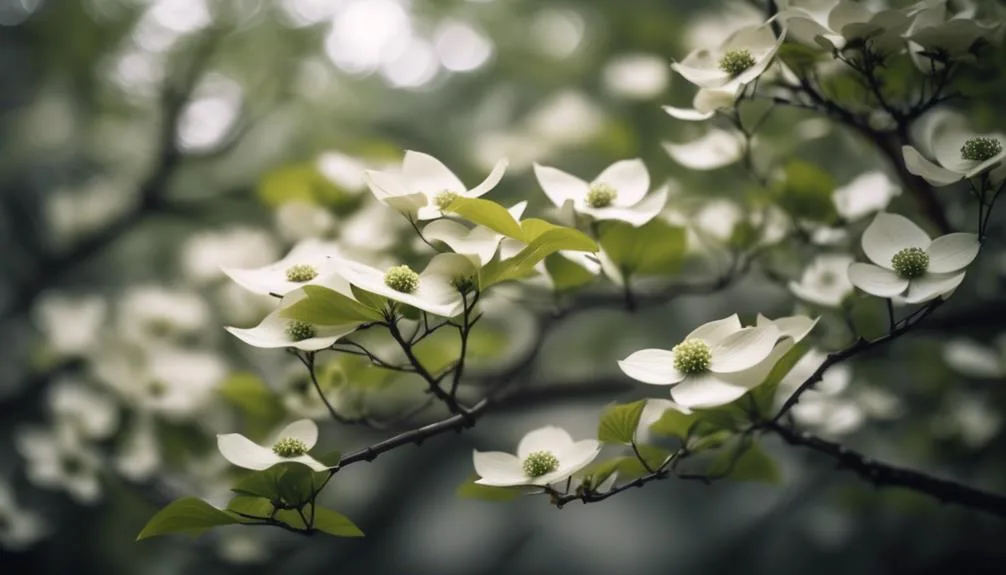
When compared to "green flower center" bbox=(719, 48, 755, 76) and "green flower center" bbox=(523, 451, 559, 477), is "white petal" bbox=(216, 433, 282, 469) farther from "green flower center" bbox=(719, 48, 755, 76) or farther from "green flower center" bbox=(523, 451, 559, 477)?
"green flower center" bbox=(719, 48, 755, 76)

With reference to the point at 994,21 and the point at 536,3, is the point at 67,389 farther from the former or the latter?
the point at 536,3

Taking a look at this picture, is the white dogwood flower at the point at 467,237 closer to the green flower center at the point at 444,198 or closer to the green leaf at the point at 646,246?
the green flower center at the point at 444,198

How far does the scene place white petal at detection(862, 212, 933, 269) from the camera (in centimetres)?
57

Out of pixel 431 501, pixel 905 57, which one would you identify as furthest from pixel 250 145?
pixel 905 57

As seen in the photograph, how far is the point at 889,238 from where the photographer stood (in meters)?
0.58

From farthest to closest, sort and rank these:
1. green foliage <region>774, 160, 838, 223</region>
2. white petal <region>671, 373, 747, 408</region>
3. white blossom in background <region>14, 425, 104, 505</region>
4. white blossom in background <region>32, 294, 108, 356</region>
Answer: white blossom in background <region>32, 294, 108, 356</region> < white blossom in background <region>14, 425, 104, 505</region> < green foliage <region>774, 160, 838, 223</region> < white petal <region>671, 373, 747, 408</region>

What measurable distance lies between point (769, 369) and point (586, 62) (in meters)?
1.35

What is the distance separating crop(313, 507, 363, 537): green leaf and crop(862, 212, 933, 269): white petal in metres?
0.40

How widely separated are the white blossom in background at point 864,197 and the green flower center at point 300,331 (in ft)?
1.59

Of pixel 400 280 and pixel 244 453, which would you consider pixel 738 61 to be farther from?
pixel 244 453

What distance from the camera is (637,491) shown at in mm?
1575

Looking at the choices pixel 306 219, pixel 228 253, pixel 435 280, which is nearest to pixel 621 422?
pixel 435 280

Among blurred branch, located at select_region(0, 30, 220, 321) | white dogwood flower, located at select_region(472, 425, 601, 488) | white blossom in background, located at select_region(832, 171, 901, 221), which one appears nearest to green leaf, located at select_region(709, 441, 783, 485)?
white dogwood flower, located at select_region(472, 425, 601, 488)

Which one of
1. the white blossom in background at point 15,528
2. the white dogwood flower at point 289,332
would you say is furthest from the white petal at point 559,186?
the white blossom in background at point 15,528
